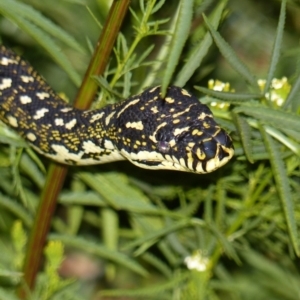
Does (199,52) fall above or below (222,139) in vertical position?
above

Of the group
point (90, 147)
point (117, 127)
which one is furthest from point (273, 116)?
point (90, 147)

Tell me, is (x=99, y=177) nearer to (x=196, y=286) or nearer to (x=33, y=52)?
(x=196, y=286)

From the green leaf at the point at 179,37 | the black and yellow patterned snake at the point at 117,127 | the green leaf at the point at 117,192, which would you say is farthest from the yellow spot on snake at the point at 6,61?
the green leaf at the point at 179,37

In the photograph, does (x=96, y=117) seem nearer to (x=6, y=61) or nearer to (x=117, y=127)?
(x=117, y=127)

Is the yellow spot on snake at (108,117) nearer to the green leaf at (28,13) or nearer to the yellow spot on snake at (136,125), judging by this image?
the yellow spot on snake at (136,125)

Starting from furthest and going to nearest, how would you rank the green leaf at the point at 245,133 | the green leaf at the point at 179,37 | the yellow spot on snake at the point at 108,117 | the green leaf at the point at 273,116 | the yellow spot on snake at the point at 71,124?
the yellow spot on snake at the point at 71,124
the yellow spot on snake at the point at 108,117
the green leaf at the point at 273,116
the green leaf at the point at 245,133
the green leaf at the point at 179,37

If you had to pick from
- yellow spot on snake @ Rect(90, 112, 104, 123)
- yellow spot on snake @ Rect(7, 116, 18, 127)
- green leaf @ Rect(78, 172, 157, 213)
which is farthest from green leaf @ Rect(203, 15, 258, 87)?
yellow spot on snake @ Rect(7, 116, 18, 127)

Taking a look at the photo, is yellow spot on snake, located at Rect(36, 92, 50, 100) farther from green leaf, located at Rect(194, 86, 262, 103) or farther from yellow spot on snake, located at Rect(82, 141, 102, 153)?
green leaf, located at Rect(194, 86, 262, 103)
